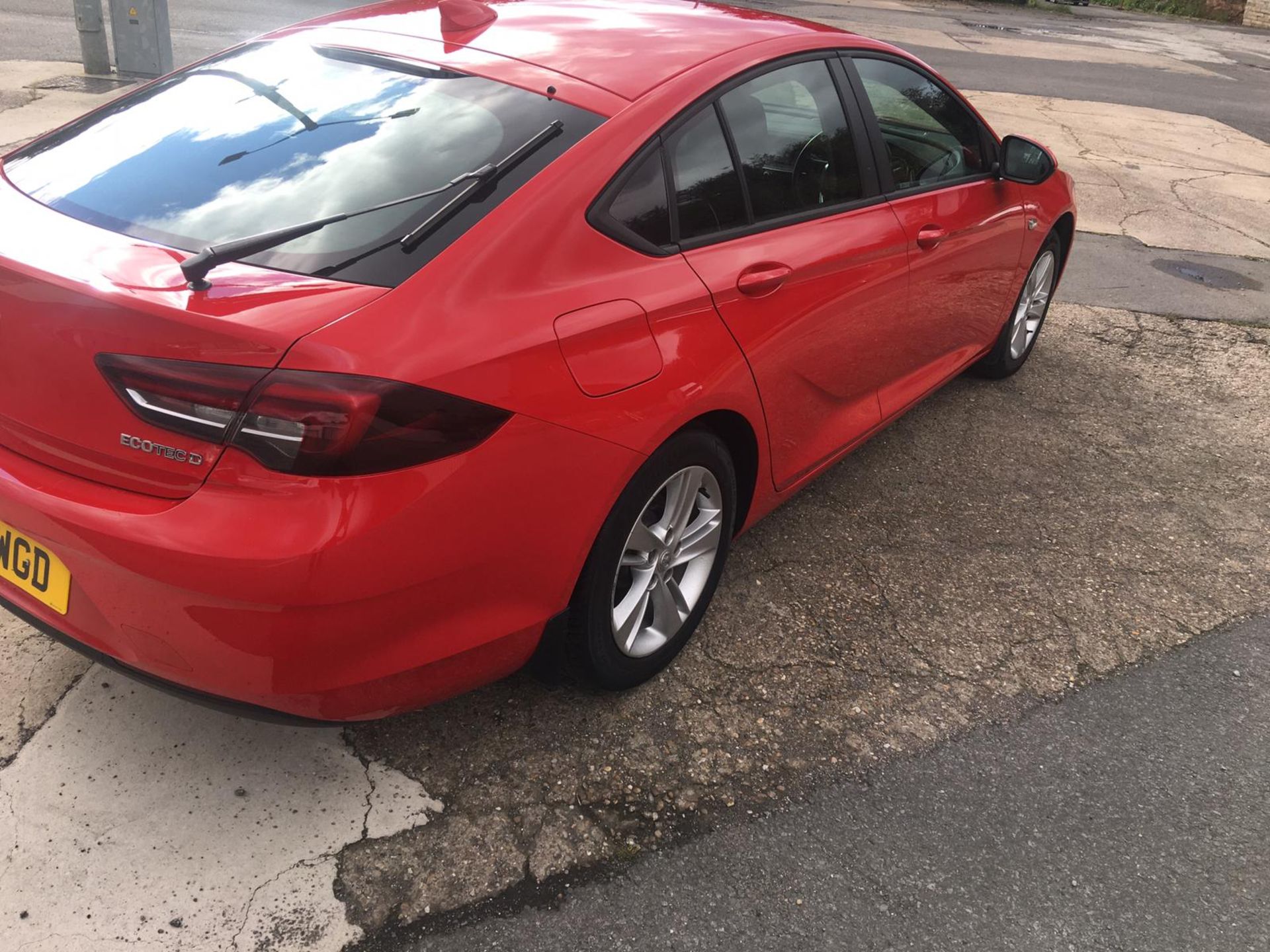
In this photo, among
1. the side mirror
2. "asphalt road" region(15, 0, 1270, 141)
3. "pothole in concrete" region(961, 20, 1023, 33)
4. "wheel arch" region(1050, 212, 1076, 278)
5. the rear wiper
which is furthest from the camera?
"pothole in concrete" region(961, 20, 1023, 33)

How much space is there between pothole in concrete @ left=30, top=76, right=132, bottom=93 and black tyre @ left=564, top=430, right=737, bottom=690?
825 cm

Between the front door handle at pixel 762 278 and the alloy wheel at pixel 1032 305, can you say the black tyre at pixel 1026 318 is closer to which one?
the alloy wheel at pixel 1032 305

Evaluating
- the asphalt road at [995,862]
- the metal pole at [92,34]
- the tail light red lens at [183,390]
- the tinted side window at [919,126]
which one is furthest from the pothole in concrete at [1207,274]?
the metal pole at [92,34]

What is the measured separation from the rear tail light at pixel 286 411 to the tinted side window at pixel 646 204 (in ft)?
2.50

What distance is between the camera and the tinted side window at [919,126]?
3512mm

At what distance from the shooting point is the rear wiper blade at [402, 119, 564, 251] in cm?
211

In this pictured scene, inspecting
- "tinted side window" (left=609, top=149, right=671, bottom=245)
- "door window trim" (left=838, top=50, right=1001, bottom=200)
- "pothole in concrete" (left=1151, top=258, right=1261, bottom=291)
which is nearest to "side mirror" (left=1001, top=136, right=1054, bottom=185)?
"door window trim" (left=838, top=50, right=1001, bottom=200)

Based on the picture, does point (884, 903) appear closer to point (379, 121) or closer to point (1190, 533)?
point (379, 121)

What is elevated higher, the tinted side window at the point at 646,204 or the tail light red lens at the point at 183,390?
the tinted side window at the point at 646,204

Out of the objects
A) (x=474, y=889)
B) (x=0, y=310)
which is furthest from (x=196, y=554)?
(x=474, y=889)

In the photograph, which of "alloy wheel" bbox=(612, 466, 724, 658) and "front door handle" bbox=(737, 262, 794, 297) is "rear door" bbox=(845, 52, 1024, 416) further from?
"alloy wheel" bbox=(612, 466, 724, 658)

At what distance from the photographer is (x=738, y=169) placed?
111 inches

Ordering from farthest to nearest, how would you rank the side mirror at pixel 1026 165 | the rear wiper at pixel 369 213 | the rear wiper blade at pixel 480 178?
the side mirror at pixel 1026 165 → the rear wiper blade at pixel 480 178 → the rear wiper at pixel 369 213

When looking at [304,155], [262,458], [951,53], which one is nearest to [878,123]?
[304,155]
